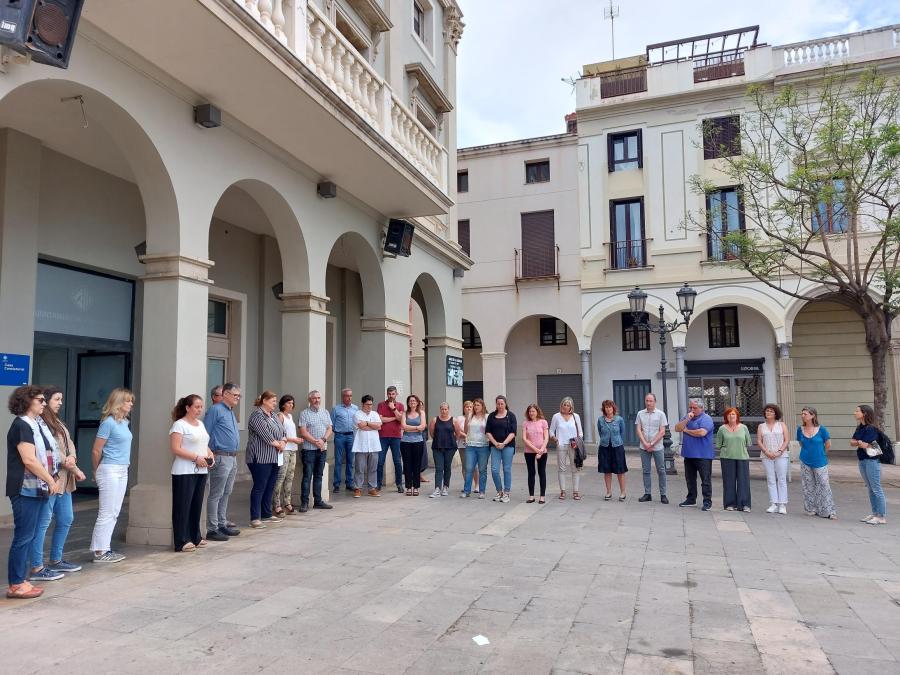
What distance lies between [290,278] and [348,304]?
6.08 metres

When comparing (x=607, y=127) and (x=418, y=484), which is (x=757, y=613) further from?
(x=607, y=127)

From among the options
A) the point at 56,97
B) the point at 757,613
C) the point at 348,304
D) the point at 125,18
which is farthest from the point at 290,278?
the point at 757,613

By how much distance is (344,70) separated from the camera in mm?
9273

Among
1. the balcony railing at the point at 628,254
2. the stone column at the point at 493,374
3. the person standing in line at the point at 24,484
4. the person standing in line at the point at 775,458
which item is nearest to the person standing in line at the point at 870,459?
the person standing in line at the point at 775,458

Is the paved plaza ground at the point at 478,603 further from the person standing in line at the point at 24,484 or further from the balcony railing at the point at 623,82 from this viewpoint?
the balcony railing at the point at 623,82

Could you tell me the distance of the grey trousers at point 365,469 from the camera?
1082 cm

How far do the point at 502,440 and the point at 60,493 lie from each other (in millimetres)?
6442

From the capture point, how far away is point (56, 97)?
7.22 metres

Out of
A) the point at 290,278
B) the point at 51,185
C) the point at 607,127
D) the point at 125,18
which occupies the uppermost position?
the point at 607,127

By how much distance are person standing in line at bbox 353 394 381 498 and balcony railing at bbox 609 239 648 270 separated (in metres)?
13.5

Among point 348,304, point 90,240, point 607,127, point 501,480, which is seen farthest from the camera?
point 607,127

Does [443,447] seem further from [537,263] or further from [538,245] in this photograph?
[538,245]

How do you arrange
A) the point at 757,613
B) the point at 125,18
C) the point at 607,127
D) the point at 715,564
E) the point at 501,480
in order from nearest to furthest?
the point at 757,613 < the point at 125,18 < the point at 715,564 < the point at 501,480 < the point at 607,127

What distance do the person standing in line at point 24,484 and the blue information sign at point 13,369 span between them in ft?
10.3
